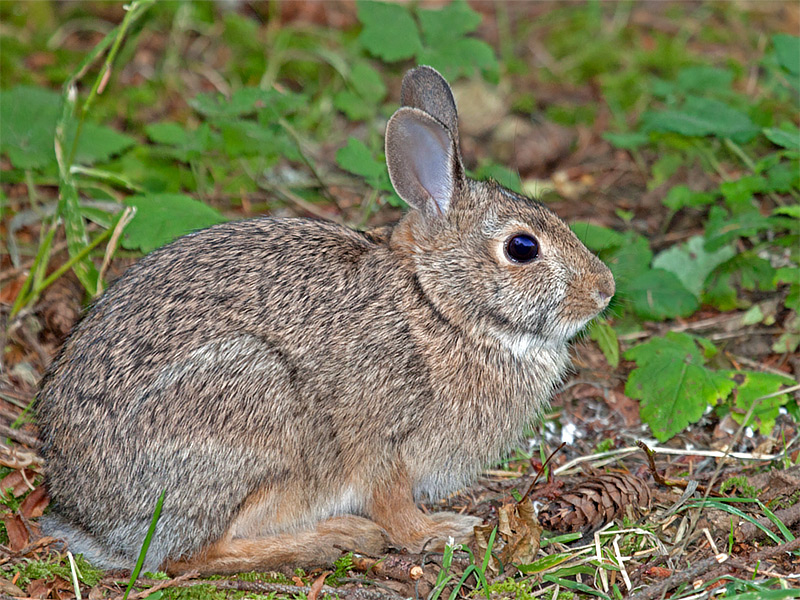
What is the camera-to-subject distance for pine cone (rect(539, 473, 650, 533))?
4.48 metres

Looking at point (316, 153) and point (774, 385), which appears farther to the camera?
point (316, 153)

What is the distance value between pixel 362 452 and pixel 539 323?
1.05 meters

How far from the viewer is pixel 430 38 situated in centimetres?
650

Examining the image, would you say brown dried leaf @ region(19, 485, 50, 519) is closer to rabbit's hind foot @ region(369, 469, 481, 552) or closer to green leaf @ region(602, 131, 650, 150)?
rabbit's hind foot @ region(369, 469, 481, 552)

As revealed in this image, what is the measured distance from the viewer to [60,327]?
5707 millimetres

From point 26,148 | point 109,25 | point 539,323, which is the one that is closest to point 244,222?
point 539,323

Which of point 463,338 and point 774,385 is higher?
point 463,338

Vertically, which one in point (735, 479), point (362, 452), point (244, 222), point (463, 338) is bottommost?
point (735, 479)

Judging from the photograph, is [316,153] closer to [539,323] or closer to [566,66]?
[566,66]

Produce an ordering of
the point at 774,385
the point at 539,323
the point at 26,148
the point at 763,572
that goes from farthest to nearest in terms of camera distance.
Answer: the point at 26,148 < the point at 774,385 < the point at 539,323 < the point at 763,572

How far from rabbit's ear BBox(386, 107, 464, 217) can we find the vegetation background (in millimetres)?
906

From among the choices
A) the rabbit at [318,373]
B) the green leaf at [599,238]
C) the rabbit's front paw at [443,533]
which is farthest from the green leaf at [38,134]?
the rabbit's front paw at [443,533]

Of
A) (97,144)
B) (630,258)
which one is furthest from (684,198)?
(97,144)

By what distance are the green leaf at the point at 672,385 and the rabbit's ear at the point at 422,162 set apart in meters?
1.43
